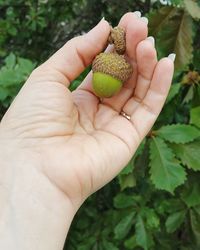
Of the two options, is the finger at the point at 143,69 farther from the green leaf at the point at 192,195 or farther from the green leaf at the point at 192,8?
the green leaf at the point at 192,195

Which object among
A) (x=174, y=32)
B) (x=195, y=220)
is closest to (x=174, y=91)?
(x=174, y=32)

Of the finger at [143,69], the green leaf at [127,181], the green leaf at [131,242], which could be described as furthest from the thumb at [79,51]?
the green leaf at [131,242]

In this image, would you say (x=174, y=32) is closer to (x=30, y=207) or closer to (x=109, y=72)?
(x=109, y=72)

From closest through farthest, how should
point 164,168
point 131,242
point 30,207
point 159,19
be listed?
1. point 30,207
2. point 164,168
3. point 159,19
4. point 131,242

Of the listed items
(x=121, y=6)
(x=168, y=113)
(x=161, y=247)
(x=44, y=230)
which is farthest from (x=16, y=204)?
(x=121, y=6)

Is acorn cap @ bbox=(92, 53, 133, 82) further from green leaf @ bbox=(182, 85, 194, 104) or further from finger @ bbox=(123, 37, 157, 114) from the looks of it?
green leaf @ bbox=(182, 85, 194, 104)

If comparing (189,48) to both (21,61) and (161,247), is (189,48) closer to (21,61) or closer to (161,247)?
(21,61)
